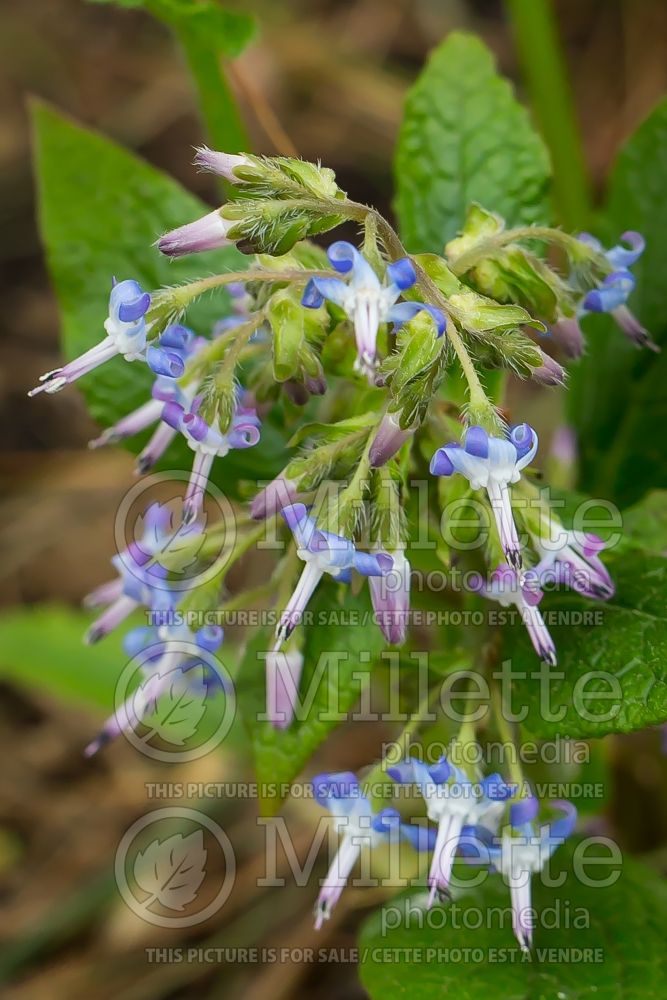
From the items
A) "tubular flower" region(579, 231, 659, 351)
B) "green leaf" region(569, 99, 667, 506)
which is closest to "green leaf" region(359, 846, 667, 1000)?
"green leaf" region(569, 99, 667, 506)

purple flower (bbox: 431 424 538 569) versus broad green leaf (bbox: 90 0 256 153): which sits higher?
purple flower (bbox: 431 424 538 569)

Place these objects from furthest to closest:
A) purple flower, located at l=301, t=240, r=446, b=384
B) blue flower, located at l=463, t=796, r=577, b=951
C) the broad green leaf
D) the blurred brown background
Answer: the blurred brown background, the broad green leaf, blue flower, located at l=463, t=796, r=577, b=951, purple flower, located at l=301, t=240, r=446, b=384

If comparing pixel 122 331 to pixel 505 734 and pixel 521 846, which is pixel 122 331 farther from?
pixel 521 846

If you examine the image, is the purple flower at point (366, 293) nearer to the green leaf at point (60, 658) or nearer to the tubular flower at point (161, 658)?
the tubular flower at point (161, 658)

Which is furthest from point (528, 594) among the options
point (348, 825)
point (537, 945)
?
point (537, 945)

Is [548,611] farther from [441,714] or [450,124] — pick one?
[450,124]

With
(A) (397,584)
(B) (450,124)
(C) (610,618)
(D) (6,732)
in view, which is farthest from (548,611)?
(D) (6,732)

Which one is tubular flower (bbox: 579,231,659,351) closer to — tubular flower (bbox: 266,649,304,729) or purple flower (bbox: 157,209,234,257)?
purple flower (bbox: 157,209,234,257)
